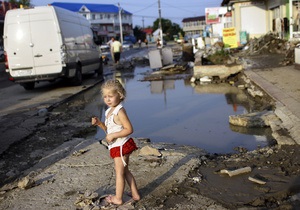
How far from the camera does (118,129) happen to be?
377 cm

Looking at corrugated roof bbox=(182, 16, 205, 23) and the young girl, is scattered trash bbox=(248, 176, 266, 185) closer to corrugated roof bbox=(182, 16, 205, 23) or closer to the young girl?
the young girl

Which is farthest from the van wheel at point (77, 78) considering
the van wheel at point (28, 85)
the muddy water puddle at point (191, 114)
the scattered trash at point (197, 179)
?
the scattered trash at point (197, 179)

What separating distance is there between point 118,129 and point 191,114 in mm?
5218

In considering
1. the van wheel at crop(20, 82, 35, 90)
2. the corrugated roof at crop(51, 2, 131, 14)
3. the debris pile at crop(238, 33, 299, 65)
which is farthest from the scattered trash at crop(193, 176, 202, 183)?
the corrugated roof at crop(51, 2, 131, 14)

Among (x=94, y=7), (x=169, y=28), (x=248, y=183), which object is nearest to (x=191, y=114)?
(x=248, y=183)

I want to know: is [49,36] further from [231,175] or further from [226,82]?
[231,175]

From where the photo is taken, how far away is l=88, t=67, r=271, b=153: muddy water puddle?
6.60 metres

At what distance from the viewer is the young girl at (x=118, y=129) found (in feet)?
12.2

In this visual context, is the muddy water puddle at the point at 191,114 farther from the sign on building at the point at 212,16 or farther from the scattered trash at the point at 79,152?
the sign on building at the point at 212,16

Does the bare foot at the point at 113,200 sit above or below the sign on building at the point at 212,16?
below

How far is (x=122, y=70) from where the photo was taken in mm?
22453

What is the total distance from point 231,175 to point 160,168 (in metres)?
0.89

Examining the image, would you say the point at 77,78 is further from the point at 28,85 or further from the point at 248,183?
the point at 248,183

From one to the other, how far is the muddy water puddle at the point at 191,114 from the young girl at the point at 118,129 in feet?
8.33
